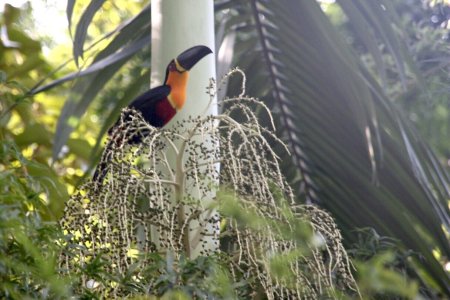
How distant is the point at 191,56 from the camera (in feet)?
6.80

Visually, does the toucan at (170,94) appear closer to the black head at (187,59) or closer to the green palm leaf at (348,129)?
the black head at (187,59)

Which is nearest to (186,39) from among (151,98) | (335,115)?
(151,98)

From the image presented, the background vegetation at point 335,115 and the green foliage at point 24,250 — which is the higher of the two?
the background vegetation at point 335,115

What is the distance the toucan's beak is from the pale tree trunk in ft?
0.06

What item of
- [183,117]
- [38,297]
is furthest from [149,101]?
[38,297]

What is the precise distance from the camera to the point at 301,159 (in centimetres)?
273

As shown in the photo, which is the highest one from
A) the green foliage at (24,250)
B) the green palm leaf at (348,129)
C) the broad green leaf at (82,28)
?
the broad green leaf at (82,28)

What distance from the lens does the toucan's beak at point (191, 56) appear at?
6.78 ft

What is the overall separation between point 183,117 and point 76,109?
423 millimetres

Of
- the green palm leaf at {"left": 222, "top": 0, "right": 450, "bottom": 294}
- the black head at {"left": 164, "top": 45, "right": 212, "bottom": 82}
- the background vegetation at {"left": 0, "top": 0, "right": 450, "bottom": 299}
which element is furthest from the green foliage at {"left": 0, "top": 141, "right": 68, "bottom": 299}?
the green palm leaf at {"left": 222, "top": 0, "right": 450, "bottom": 294}

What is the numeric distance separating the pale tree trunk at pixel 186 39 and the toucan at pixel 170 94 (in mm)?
21

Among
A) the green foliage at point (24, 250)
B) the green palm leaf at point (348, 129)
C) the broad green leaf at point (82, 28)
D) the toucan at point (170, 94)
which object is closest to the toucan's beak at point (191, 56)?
the toucan at point (170, 94)

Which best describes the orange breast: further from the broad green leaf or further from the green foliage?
the green foliage

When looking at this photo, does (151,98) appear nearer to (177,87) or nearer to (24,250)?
(177,87)
